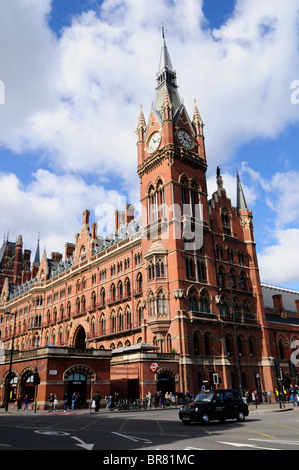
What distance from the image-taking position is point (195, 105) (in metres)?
57.8

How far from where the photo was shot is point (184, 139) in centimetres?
5303

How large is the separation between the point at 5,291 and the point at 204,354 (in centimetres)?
6415

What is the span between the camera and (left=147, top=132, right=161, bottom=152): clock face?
172 ft

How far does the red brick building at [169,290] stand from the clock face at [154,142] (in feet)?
0.74

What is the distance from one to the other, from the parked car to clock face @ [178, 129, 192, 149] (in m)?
36.7

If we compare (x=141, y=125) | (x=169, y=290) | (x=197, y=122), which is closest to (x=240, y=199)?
(x=197, y=122)

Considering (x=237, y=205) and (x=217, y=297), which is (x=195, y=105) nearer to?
(x=237, y=205)

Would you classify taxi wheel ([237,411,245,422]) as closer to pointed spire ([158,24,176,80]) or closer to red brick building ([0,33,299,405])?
red brick building ([0,33,299,405])

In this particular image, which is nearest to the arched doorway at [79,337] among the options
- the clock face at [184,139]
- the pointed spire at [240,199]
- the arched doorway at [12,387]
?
the arched doorway at [12,387]

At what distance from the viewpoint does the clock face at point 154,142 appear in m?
52.4

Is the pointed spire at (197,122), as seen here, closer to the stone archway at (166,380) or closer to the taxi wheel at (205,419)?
the stone archway at (166,380)

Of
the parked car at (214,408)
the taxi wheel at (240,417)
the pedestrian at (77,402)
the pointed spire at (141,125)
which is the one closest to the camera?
the parked car at (214,408)

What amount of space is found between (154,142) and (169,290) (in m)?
20.0
